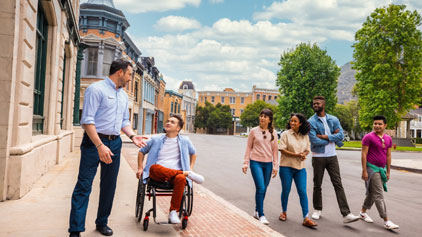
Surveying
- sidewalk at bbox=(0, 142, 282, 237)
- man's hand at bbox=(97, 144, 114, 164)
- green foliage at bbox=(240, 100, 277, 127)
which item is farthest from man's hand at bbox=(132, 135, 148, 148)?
green foliage at bbox=(240, 100, 277, 127)

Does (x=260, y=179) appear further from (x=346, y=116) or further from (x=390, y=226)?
(x=346, y=116)

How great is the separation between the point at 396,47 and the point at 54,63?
35.2m

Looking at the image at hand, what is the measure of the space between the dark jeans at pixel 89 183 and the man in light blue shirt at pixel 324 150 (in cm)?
332

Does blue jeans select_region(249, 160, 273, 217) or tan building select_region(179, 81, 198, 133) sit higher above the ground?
tan building select_region(179, 81, 198, 133)

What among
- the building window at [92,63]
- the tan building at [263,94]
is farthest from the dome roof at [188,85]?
the building window at [92,63]

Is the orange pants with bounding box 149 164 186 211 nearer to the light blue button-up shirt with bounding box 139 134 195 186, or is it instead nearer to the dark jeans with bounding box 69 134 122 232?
the light blue button-up shirt with bounding box 139 134 195 186

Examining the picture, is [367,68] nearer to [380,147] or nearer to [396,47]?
[396,47]

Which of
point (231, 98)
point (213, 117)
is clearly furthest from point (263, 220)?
point (231, 98)

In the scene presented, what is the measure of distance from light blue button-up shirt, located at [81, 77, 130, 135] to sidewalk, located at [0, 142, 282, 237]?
134 cm

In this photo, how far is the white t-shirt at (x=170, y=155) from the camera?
470cm

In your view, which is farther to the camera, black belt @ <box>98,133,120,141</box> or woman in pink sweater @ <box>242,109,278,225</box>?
woman in pink sweater @ <box>242,109,278,225</box>

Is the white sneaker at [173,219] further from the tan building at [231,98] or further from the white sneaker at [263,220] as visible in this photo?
the tan building at [231,98]

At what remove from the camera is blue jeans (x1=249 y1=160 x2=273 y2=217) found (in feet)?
17.8

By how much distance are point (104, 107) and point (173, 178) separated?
129cm
